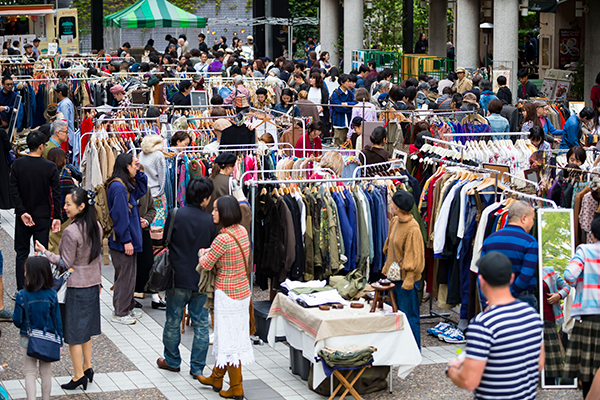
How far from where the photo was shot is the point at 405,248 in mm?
7574

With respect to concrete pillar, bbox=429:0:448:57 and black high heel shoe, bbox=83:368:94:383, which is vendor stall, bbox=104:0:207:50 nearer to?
concrete pillar, bbox=429:0:448:57

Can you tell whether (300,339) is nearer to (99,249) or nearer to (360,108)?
(99,249)

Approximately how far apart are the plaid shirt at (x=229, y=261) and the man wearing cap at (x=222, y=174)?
180 centimetres

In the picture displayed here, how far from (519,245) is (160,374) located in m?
3.40

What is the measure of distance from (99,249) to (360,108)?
788 centimetres

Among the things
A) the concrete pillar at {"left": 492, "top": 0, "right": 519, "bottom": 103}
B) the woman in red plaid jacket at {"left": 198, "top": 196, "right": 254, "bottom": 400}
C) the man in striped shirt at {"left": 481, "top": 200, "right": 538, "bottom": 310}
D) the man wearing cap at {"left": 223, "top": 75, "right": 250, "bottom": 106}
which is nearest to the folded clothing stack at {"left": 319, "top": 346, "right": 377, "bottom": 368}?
the woman in red plaid jacket at {"left": 198, "top": 196, "right": 254, "bottom": 400}

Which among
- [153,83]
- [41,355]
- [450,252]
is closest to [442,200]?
[450,252]

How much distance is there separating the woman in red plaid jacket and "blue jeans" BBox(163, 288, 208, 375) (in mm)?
442

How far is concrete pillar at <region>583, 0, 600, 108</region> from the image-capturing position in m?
23.3

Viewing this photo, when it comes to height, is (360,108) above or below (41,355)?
above

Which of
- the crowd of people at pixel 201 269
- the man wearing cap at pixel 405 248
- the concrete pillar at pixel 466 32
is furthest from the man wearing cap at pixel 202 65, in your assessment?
the man wearing cap at pixel 405 248

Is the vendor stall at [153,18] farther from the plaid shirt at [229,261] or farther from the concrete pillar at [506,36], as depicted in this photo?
the plaid shirt at [229,261]

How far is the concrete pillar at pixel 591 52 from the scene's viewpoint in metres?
23.3

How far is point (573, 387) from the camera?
7.30 m
